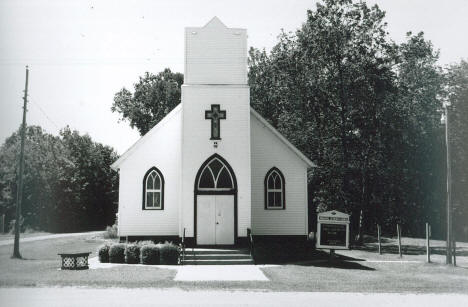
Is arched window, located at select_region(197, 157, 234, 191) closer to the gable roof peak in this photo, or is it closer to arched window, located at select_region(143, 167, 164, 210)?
arched window, located at select_region(143, 167, 164, 210)

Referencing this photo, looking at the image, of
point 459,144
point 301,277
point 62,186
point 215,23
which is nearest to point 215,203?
point 301,277

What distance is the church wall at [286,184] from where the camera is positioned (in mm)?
24766

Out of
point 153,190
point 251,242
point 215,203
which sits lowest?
point 251,242

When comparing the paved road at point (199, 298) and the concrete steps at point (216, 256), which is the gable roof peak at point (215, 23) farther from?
the paved road at point (199, 298)

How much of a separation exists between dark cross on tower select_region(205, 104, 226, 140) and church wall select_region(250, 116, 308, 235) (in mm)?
3164

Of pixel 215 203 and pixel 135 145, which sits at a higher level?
pixel 135 145

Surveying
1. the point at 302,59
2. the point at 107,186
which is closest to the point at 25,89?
the point at 302,59

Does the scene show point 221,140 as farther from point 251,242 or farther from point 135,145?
point 251,242

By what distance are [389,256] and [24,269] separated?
16697 millimetres

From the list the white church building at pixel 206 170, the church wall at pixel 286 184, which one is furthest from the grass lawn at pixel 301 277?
the white church building at pixel 206 170

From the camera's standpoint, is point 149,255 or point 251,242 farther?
point 251,242

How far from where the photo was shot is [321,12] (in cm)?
3169

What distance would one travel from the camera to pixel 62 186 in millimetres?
45844

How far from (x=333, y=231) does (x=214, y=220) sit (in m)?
5.28
